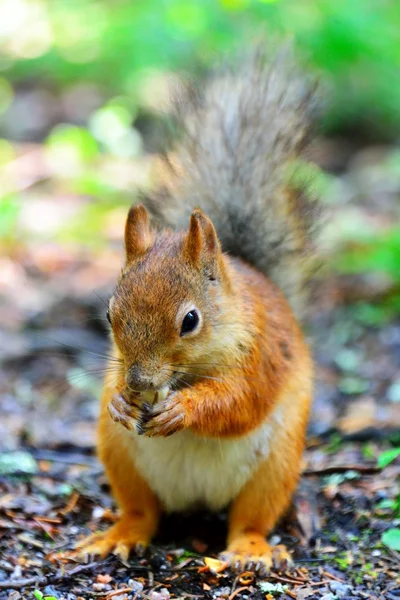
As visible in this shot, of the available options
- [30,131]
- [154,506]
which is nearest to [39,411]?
[154,506]

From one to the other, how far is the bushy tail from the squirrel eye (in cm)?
82

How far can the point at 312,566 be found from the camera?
2.76 m

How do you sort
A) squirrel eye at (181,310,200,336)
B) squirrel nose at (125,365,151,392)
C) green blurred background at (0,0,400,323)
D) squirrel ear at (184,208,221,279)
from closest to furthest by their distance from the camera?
squirrel nose at (125,365,151,392) < squirrel eye at (181,310,200,336) < squirrel ear at (184,208,221,279) < green blurred background at (0,0,400,323)

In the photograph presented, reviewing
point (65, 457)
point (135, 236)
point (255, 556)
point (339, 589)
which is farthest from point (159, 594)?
point (65, 457)

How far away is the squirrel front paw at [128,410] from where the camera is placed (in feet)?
8.16

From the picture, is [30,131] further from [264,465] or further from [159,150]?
[264,465]

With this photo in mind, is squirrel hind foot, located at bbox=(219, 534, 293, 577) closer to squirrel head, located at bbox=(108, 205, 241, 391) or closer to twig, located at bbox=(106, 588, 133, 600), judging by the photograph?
twig, located at bbox=(106, 588, 133, 600)

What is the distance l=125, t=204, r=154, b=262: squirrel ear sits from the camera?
266 centimetres

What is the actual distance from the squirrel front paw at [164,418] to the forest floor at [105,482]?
1.41ft

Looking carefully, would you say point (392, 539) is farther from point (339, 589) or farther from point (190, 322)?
point (190, 322)

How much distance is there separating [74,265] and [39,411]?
1.85 m

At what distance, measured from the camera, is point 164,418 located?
244cm

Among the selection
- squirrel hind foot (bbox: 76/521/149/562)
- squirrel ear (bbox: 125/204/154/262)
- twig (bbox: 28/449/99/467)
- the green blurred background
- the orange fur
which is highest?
the green blurred background

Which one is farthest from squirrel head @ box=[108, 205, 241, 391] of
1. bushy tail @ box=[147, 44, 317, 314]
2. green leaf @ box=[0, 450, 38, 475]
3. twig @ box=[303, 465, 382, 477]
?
green leaf @ box=[0, 450, 38, 475]
